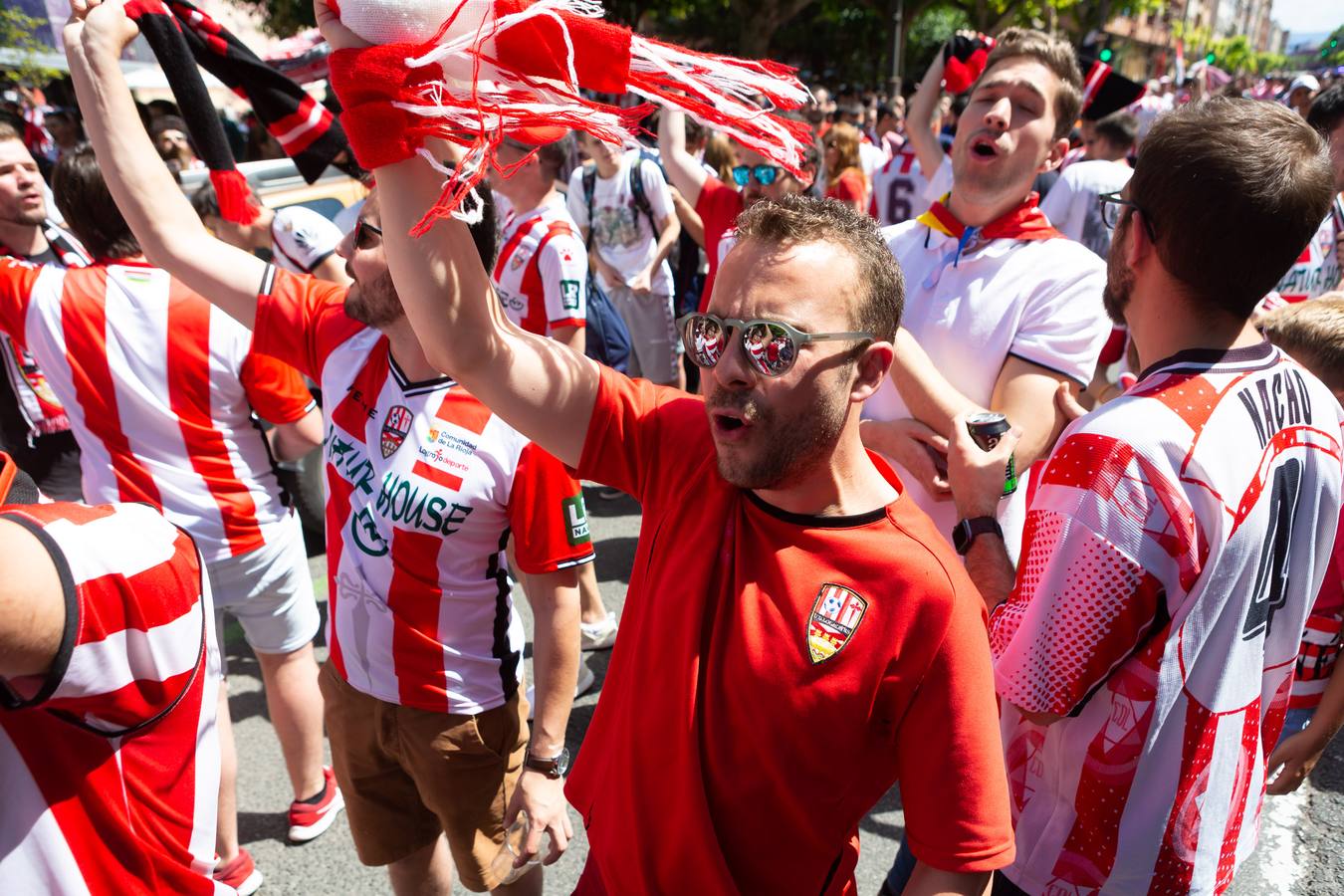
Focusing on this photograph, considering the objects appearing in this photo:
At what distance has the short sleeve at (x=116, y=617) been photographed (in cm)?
121

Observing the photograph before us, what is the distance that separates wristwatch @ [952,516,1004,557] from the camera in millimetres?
1765

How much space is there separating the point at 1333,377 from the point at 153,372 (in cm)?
329

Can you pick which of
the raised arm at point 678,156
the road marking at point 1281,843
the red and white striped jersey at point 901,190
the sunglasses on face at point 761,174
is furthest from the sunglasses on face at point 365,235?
the red and white striped jersey at point 901,190

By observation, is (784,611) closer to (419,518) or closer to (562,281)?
(419,518)

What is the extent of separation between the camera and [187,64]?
238 cm

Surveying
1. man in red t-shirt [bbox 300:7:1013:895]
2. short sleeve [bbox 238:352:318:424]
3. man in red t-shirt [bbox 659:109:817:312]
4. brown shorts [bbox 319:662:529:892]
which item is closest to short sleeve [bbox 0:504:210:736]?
man in red t-shirt [bbox 300:7:1013:895]

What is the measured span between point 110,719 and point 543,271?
308cm

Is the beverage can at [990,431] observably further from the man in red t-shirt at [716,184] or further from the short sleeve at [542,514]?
the man in red t-shirt at [716,184]

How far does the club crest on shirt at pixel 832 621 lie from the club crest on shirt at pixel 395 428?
45.9 inches

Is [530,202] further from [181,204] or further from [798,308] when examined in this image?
[798,308]

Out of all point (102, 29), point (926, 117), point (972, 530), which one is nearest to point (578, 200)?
point (926, 117)

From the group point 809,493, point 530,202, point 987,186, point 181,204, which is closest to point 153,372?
point 181,204

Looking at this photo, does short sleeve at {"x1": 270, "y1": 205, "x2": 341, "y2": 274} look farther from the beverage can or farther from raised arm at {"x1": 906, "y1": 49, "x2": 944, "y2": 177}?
raised arm at {"x1": 906, "y1": 49, "x2": 944, "y2": 177}

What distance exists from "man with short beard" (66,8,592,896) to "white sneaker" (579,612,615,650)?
1790 mm
